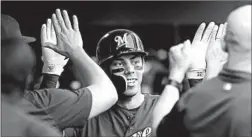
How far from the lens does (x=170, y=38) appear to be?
8516 millimetres

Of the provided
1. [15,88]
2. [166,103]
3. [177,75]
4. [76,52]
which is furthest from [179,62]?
[15,88]

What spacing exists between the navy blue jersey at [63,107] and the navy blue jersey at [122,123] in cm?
82

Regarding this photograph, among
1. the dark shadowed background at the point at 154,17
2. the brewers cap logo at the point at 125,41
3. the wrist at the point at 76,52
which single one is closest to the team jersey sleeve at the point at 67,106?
the wrist at the point at 76,52

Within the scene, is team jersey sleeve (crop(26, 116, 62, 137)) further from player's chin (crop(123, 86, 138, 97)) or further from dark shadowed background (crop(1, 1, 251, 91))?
dark shadowed background (crop(1, 1, 251, 91))

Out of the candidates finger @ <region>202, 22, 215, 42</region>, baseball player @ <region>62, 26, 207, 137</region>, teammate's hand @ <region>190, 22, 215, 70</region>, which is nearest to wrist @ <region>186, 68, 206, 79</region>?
teammate's hand @ <region>190, 22, 215, 70</region>

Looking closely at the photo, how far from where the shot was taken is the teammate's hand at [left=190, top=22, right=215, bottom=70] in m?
4.25

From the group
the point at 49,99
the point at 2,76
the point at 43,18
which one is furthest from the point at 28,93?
the point at 43,18

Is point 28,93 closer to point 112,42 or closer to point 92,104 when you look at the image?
point 92,104

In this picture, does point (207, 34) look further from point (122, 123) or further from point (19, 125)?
point (19, 125)

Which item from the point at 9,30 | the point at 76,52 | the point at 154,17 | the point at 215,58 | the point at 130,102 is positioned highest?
the point at 9,30

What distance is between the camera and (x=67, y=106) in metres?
3.75

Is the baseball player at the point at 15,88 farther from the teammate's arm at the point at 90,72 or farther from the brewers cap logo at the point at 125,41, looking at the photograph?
the brewers cap logo at the point at 125,41

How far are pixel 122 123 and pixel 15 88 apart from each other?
1371 millimetres

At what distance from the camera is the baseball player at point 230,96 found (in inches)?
130
